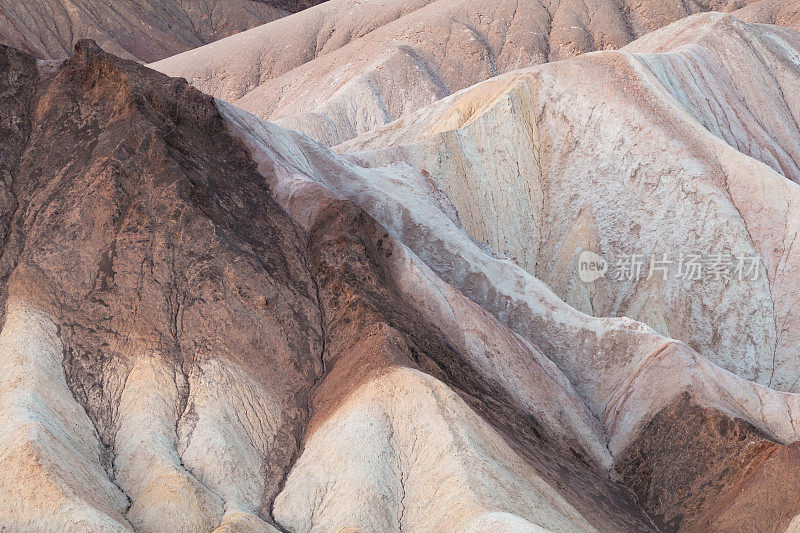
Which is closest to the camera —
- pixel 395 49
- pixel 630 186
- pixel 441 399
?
pixel 441 399

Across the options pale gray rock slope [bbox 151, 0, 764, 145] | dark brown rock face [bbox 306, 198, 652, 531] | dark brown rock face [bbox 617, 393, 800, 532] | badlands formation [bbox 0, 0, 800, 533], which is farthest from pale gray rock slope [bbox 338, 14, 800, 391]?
pale gray rock slope [bbox 151, 0, 764, 145]

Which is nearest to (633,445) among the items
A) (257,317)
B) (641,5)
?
(257,317)

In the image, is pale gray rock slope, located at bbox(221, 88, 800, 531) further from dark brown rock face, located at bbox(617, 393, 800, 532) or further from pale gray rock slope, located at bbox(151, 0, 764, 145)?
pale gray rock slope, located at bbox(151, 0, 764, 145)

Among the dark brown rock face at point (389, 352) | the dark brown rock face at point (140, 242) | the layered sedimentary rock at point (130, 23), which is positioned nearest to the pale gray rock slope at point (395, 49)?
the layered sedimentary rock at point (130, 23)

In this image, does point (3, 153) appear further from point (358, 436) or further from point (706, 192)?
point (706, 192)

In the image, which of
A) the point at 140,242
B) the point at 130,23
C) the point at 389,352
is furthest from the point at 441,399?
the point at 130,23

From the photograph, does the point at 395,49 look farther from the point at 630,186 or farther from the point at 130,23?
the point at 130,23

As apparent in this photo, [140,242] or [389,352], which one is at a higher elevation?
[140,242]
